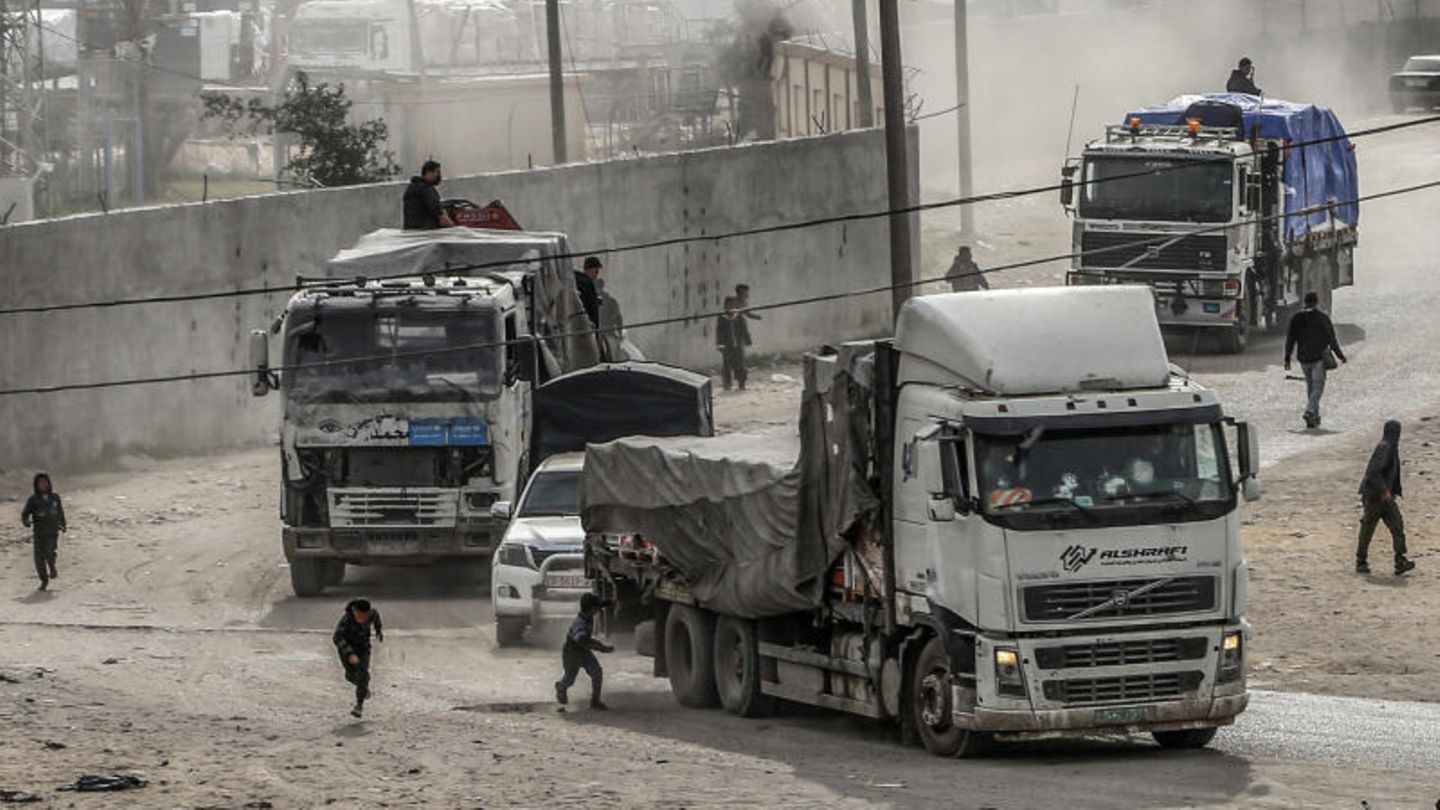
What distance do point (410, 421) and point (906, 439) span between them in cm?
1079

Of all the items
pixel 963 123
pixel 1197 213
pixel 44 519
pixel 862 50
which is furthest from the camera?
pixel 963 123

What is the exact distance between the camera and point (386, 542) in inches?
1111

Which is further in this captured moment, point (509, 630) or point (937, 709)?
point (509, 630)

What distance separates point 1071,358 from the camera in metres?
17.7

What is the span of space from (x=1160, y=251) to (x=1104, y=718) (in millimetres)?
23804

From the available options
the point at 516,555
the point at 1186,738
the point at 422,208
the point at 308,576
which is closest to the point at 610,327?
the point at 422,208

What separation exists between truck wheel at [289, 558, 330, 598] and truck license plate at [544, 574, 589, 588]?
443cm

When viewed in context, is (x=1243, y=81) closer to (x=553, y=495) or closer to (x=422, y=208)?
(x=422, y=208)

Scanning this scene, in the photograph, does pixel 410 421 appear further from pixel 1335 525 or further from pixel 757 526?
pixel 1335 525

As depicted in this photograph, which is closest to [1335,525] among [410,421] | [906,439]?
[410,421]

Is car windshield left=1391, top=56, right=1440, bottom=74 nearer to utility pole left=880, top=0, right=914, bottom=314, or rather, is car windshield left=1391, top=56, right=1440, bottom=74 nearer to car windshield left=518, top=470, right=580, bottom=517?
utility pole left=880, top=0, right=914, bottom=314

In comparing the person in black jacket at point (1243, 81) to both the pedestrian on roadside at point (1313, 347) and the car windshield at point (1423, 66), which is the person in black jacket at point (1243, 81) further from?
the car windshield at point (1423, 66)

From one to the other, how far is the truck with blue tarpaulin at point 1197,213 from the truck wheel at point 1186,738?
21129mm

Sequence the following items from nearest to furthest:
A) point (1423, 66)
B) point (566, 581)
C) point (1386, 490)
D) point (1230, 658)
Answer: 1. point (1230, 658)
2. point (566, 581)
3. point (1386, 490)
4. point (1423, 66)
